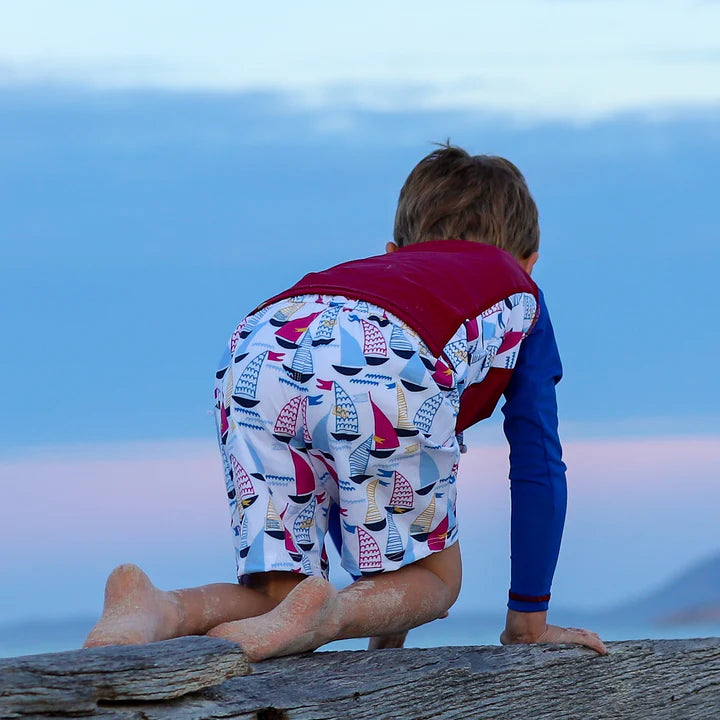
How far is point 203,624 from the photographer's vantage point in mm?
2697

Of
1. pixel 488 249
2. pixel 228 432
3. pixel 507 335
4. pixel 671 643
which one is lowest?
pixel 671 643

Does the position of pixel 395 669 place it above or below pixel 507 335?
below

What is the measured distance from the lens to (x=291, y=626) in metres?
2.44

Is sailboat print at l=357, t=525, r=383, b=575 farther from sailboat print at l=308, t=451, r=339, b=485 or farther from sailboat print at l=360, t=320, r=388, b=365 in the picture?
sailboat print at l=360, t=320, r=388, b=365

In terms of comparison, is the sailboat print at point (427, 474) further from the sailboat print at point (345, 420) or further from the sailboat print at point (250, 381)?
the sailboat print at point (250, 381)

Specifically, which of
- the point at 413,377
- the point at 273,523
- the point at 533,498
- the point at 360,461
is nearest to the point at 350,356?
the point at 413,377

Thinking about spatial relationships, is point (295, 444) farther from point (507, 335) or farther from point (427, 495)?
point (507, 335)

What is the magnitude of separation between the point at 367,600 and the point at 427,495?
35cm

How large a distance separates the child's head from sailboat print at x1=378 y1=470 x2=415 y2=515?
3.14 ft

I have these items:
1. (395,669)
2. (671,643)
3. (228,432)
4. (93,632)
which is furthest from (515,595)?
(93,632)

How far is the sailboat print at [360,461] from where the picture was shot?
2.80 m

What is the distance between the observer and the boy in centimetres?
280

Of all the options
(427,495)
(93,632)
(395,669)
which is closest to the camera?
(93,632)

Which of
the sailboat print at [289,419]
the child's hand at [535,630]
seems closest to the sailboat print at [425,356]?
the sailboat print at [289,419]
